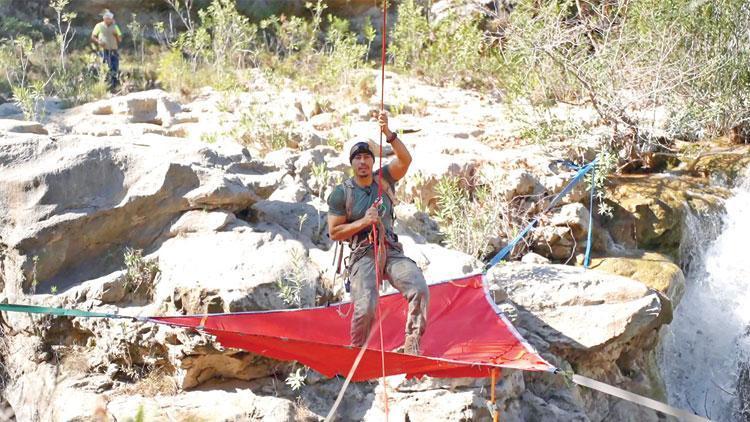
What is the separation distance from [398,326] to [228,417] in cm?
98

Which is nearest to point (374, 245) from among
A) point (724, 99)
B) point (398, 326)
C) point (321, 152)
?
point (398, 326)

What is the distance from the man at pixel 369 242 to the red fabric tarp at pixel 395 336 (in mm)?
142

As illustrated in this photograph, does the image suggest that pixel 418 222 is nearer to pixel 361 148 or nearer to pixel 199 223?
pixel 199 223

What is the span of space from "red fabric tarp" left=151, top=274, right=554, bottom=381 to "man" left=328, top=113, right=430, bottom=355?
142mm

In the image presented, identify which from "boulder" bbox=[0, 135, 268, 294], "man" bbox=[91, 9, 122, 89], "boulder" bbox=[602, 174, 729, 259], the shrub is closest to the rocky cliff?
"boulder" bbox=[0, 135, 268, 294]

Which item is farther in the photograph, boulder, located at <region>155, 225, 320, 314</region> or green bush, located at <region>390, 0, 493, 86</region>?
green bush, located at <region>390, 0, 493, 86</region>

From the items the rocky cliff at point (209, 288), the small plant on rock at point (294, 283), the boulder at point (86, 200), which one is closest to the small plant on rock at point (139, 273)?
the rocky cliff at point (209, 288)

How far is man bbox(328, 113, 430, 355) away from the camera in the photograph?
4.09 metres

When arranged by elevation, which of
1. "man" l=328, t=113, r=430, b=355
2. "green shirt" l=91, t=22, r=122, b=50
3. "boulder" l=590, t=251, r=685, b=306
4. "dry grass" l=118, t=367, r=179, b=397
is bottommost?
"dry grass" l=118, t=367, r=179, b=397

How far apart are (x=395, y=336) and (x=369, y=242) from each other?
58 cm

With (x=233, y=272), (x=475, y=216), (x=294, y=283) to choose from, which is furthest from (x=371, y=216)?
(x=475, y=216)

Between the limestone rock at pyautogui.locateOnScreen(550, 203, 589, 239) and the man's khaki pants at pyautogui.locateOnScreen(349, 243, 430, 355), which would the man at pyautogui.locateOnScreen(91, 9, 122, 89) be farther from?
the man's khaki pants at pyautogui.locateOnScreen(349, 243, 430, 355)

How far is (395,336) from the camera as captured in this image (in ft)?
14.6

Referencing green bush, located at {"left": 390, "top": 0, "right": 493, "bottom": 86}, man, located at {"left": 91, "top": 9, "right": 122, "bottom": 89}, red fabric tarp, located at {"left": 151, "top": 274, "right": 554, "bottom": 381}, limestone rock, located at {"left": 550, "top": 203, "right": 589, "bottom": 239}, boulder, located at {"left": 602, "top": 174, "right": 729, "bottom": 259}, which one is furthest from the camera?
green bush, located at {"left": 390, "top": 0, "right": 493, "bottom": 86}
